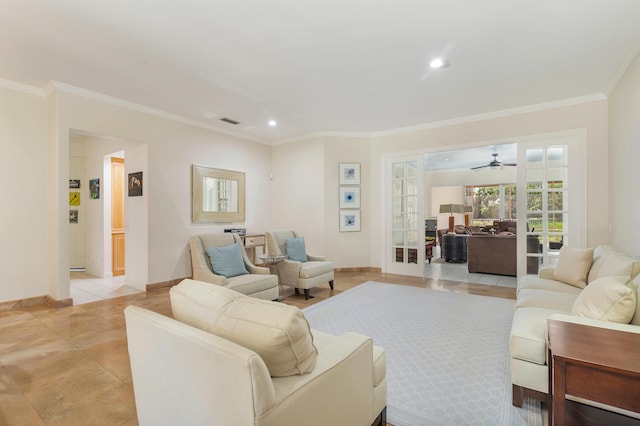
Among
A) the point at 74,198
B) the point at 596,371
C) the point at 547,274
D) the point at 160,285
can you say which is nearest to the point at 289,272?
the point at 160,285

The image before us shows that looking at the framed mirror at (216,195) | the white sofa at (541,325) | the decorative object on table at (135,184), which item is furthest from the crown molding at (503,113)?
the decorative object on table at (135,184)

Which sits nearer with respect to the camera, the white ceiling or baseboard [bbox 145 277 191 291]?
the white ceiling

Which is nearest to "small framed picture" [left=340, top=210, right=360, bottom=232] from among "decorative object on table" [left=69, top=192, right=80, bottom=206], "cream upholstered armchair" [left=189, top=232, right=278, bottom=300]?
"cream upholstered armchair" [left=189, top=232, right=278, bottom=300]

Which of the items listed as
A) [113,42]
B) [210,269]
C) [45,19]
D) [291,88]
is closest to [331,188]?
[291,88]

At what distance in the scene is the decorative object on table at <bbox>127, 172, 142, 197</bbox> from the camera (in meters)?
4.88

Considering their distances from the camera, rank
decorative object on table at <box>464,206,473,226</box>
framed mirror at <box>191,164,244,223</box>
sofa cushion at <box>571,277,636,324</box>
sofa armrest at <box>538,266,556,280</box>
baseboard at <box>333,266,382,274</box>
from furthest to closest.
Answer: decorative object on table at <box>464,206,473,226</box> → baseboard at <box>333,266,382,274</box> → framed mirror at <box>191,164,244,223</box> → sofa armrest at <box>538,266,556,280</box> → sofa cushion at <box>571,277,636,324</box>

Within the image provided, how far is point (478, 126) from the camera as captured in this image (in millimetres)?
5215

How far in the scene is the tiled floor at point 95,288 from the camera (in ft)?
14.6

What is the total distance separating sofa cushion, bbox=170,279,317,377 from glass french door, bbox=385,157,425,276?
5.02m

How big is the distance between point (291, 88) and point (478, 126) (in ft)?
10.8

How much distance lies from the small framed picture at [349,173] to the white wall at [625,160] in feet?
12.6

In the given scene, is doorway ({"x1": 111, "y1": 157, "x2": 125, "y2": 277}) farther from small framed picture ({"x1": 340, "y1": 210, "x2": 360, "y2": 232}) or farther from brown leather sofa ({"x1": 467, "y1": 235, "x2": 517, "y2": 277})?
brown leather sofa ({"x1": 467, "y1": 235, "x2": 517, "y2": 277})

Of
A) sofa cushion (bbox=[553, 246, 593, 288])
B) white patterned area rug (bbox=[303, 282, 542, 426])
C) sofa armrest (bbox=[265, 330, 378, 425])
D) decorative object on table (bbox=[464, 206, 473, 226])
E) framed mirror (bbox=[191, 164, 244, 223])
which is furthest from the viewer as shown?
decorative object on table (bbox=[464, 206, 473, 226])

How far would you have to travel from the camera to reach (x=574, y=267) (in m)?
3.29
